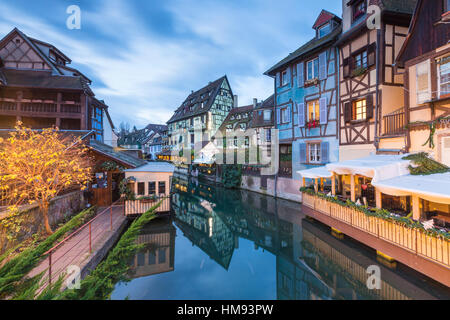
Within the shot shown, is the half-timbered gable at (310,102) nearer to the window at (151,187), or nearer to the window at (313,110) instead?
the window at (313,110)

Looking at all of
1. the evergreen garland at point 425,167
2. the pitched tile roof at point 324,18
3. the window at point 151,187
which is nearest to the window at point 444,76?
the evergreen garland at point 425,167

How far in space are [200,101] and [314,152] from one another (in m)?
25.3

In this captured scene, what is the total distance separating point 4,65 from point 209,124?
22.4 meters

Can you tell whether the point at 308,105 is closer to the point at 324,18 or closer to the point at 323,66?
the point at 323,66

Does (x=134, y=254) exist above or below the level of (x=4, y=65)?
below

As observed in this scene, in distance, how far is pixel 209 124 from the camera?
3288 centimetres

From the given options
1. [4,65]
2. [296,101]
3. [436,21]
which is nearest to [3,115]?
[4,65]

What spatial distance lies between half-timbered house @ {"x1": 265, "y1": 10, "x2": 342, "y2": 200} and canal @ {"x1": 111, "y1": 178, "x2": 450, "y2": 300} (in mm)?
4827

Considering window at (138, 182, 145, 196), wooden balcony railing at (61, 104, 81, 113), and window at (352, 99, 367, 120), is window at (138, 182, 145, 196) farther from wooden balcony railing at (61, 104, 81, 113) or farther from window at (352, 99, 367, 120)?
window at (352, 99, 367, 120)

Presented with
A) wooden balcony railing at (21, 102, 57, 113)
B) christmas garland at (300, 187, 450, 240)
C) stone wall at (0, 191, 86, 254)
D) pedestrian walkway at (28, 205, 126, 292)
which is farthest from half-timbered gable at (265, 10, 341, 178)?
wooden balcony railing at (21, 102, 57, 113)

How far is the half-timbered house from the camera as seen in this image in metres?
13.6

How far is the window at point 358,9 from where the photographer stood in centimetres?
1161

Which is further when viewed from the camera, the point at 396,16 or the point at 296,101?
the point at 296,101
